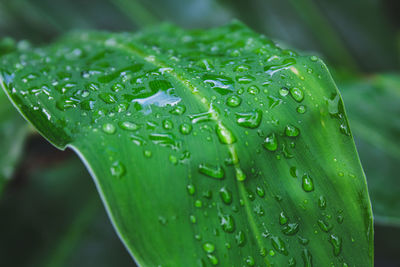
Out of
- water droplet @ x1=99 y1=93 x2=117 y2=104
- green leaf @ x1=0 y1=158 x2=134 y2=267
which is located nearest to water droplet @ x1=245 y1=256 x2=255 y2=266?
water droplet @ x1=99 y1=93 x2=117 y2=104

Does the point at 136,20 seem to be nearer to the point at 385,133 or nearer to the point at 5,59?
the point at 5,59

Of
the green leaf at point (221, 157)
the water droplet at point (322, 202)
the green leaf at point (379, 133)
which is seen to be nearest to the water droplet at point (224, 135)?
the green leaf at point (221, 157)

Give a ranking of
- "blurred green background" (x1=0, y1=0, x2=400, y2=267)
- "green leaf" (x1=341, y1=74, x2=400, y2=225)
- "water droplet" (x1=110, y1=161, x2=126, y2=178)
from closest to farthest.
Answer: "water droplet" (x1=110, y1=161, x2=126, y2=178)
"green leaf" (x1=341, y1=74, x2=400, y2=225)
"blurred green background" (x1=0, y1=0, x2=400, y2=267)

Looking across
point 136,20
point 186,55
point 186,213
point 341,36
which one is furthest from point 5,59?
point 341,36

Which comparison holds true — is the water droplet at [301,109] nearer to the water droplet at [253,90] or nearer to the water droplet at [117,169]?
the water droplet at [253,90]

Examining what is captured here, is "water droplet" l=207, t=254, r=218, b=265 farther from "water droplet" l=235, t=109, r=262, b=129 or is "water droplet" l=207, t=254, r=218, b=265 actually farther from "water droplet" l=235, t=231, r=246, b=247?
"water droplet" l=235, t=109, r=262, b=129

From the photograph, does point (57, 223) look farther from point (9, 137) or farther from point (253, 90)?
point (253, 90)
